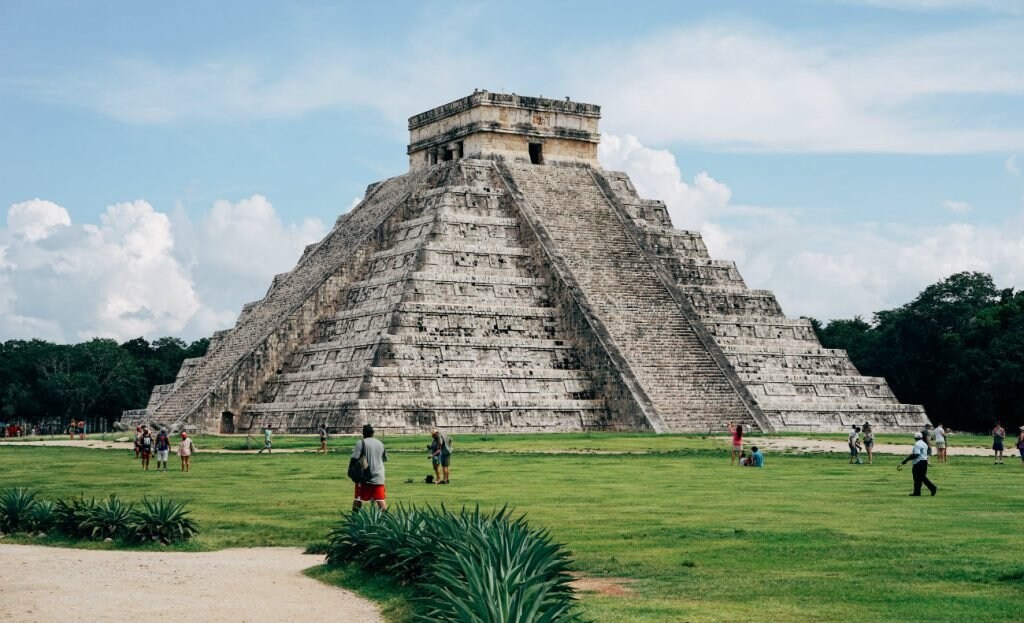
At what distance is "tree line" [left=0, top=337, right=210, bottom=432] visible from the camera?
8241cm

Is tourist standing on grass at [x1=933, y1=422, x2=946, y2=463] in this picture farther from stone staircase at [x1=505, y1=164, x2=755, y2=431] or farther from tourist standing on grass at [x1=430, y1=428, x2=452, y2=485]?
tourist standing on grass at [x1=430, y1=428, x2=452, y2=485]

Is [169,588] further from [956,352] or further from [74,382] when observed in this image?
[74,382]

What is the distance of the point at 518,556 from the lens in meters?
10.4

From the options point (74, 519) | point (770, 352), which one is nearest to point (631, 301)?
point (770, 352)

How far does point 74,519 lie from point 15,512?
1.19m

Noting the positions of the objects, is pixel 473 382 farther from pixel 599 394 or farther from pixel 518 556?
pixel 518 556

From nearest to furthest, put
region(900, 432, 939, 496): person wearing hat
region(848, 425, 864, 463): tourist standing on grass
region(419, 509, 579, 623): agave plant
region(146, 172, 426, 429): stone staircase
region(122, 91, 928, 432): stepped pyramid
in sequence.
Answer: region(419, 509, 579, 623): agave plant, region(900, 432, 939, 496): person wearing hat, region(848, 425, 864, 463): tourist standing on grass, region(122, 91, 928, 432): stepped pyramid, region(146, 172, 426, 429): stone staircase

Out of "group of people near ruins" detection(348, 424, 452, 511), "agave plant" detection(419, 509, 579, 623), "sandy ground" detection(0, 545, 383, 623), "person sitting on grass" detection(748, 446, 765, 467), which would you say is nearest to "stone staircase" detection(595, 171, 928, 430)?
"person sitting on grass" detection(748, 446, 765, 467)

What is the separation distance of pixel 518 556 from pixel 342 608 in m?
2.24

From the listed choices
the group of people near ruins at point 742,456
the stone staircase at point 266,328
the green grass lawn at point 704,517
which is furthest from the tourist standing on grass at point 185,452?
the stone staircase at point 266,328

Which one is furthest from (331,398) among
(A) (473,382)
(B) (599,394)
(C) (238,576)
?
(C) (238,576)

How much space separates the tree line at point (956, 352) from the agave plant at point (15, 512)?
46118 millimetres

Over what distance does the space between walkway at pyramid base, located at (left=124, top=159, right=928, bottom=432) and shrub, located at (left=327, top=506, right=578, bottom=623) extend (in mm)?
26251

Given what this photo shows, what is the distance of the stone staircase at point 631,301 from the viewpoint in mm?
42844
